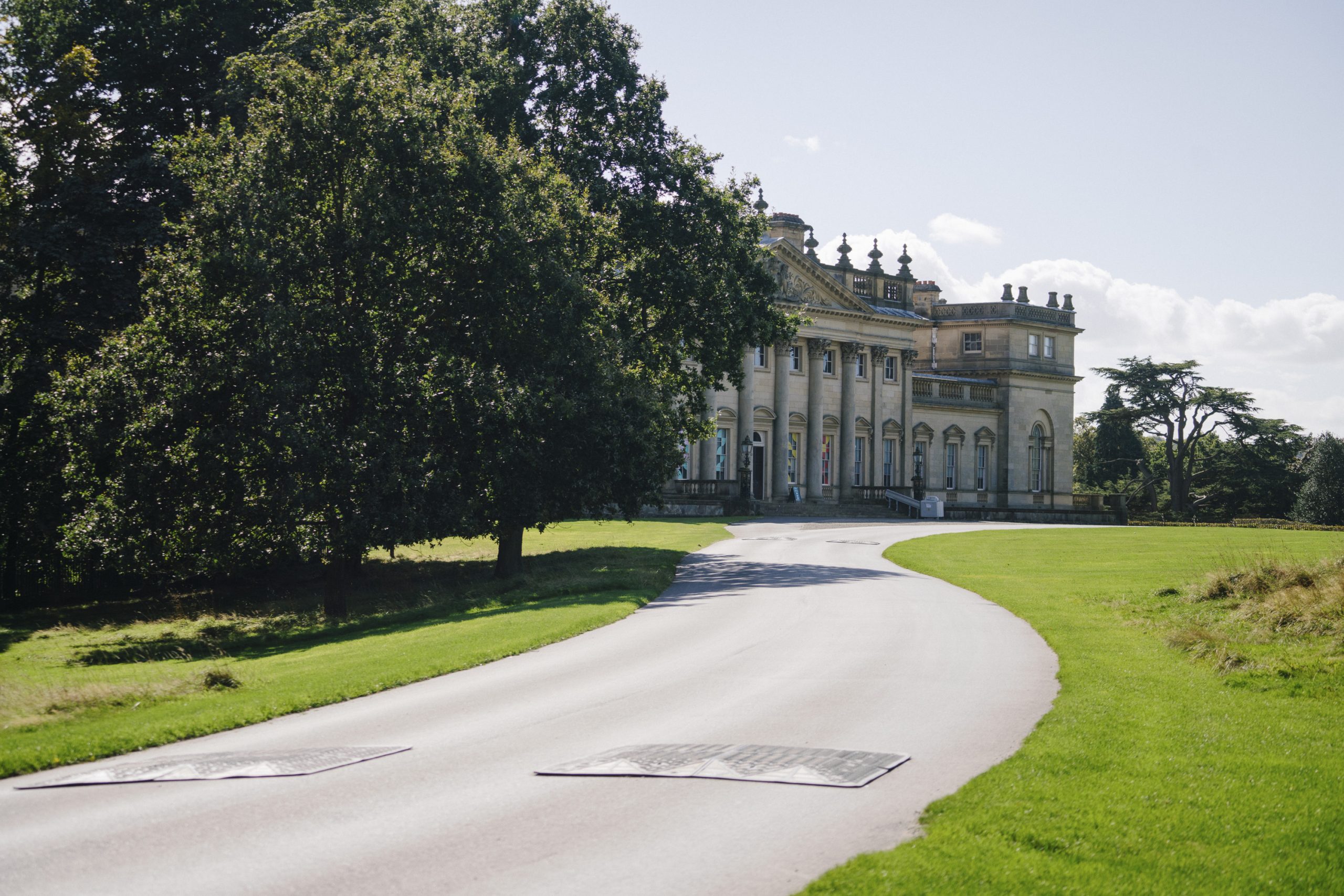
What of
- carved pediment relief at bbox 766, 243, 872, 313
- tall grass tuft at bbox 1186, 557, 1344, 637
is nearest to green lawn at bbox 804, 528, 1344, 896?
tall grass tuft at bbox 1186, 557, 1344, 637

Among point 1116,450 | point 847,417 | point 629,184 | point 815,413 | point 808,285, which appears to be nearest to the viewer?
point 629,184

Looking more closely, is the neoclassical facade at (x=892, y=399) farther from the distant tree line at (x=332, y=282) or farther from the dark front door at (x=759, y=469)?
the distant tree line at (x=332, y=282)

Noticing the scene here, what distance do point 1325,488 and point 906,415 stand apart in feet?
91.2

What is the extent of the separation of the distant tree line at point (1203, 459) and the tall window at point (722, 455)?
34698 millimetres

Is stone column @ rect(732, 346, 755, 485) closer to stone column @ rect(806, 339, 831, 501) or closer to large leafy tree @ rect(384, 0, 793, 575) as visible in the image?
stone column @ rect(806, 339, 831, 501)

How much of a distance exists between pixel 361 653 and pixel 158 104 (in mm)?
23239

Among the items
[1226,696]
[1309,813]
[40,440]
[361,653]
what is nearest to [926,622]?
[1226,696]

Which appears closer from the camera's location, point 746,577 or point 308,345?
point 308,345

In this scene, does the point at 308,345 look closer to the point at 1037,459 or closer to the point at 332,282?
the point at 332,282

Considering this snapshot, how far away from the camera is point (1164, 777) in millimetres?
9648

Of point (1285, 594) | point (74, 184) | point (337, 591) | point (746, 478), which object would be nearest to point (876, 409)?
point (746, 478)

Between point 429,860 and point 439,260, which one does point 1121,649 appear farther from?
point 439,260

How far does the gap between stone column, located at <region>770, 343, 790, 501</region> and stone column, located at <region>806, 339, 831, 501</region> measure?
77.5 inches

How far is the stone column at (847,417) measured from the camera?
73188mm
